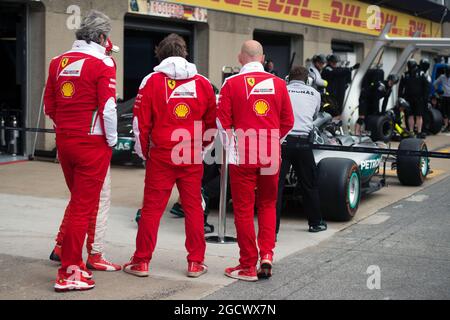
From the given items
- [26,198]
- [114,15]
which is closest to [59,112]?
[26,198]

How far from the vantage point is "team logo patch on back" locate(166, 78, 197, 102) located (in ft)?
19.3

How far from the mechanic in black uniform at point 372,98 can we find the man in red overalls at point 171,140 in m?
9.86

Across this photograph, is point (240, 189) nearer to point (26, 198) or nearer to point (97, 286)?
point (97, 286)

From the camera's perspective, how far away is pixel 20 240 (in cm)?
731

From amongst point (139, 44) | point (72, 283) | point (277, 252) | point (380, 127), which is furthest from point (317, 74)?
point (72, 283)

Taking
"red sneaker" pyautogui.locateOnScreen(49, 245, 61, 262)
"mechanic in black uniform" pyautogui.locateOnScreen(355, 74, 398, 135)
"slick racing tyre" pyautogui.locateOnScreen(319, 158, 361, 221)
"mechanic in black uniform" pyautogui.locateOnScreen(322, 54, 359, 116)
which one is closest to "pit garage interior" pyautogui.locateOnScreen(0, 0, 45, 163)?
"mechanic in black uniform" pyautogui.locateOnScreen(322, 54, 359, 116)

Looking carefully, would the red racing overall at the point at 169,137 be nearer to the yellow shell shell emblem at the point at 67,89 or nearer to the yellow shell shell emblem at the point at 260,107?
the yellow shell shell emblem at the point at 260,107

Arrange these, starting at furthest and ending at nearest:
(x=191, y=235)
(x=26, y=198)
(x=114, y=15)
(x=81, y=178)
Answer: (x=114, y=15) < (x=26, y=198) < (x=191, y=235) < (x=81, y=178)

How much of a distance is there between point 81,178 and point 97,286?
816 millimetres

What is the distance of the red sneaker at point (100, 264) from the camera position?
621cm

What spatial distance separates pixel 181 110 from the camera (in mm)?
5906

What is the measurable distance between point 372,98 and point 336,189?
807 cm

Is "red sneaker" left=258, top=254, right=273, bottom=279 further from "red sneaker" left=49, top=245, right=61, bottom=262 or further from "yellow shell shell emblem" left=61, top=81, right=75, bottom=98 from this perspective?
"yellow shell shell emblem" left=61, top=81, right=75, bottom=98

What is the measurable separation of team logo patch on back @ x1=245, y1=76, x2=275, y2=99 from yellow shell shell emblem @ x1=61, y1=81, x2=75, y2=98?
1.34 meters
